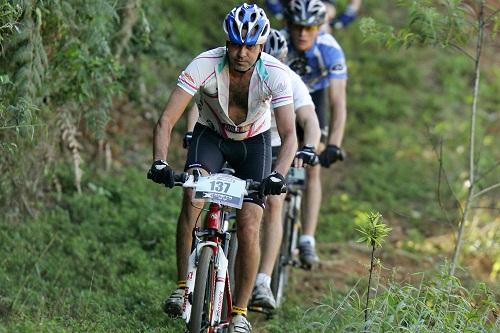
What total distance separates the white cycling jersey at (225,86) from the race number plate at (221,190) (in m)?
0.77

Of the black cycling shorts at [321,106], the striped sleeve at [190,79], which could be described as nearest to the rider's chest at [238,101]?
the striped sleeve at [190,79]

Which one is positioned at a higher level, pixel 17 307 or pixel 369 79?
pixel 369 79

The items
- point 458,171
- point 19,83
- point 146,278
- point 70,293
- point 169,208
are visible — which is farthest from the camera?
point 458,171

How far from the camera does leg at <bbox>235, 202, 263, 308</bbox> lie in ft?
20.6

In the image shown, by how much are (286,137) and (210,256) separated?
96 cm

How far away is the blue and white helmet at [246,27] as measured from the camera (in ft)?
20.5

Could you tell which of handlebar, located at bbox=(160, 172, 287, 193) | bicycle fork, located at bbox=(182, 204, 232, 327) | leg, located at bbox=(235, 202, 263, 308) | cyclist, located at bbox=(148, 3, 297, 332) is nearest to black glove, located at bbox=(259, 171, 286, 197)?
handlebar, located at bbox=(160, 172, 287, 193)

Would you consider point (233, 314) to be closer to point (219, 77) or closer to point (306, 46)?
point (219, 77)

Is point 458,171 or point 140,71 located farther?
point 458,171

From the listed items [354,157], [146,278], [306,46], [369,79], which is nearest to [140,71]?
[306,46]

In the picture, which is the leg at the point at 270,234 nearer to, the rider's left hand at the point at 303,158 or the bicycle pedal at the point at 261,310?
the bicycle pedal at the point at 261,310

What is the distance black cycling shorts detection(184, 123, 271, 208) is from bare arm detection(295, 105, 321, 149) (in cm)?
87

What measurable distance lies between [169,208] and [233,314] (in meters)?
3.79

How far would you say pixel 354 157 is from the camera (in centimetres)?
1324
